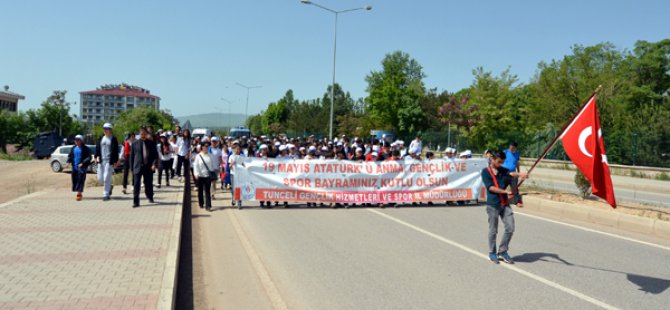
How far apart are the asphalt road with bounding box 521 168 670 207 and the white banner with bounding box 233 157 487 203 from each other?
4.66 m

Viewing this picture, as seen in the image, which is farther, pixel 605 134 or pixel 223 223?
pixel 605 134

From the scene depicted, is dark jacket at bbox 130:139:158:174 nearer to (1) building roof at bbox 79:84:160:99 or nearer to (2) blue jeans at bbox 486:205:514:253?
(2) blue jeans at bbox 486:205:514:253

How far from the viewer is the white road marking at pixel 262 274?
221 inches

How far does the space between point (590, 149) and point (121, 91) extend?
200137mm

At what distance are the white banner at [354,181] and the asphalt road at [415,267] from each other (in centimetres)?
194

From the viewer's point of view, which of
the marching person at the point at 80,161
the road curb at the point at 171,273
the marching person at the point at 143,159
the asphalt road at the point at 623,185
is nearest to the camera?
the road curb at the point at 171,273

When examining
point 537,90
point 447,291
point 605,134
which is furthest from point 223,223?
point 537,90

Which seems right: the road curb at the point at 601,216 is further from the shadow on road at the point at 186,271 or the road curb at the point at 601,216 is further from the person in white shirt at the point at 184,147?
the person in white shirt at the point at 184,147

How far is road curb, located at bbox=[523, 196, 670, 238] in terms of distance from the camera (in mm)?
9844

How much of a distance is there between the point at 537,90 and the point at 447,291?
144 ft

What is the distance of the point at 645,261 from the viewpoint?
296 inches

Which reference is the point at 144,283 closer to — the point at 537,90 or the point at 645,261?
the point at 645,261

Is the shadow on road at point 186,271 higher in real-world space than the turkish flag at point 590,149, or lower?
lower

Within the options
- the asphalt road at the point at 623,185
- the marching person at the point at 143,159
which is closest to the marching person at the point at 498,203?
the marching person at the point at 143,159
